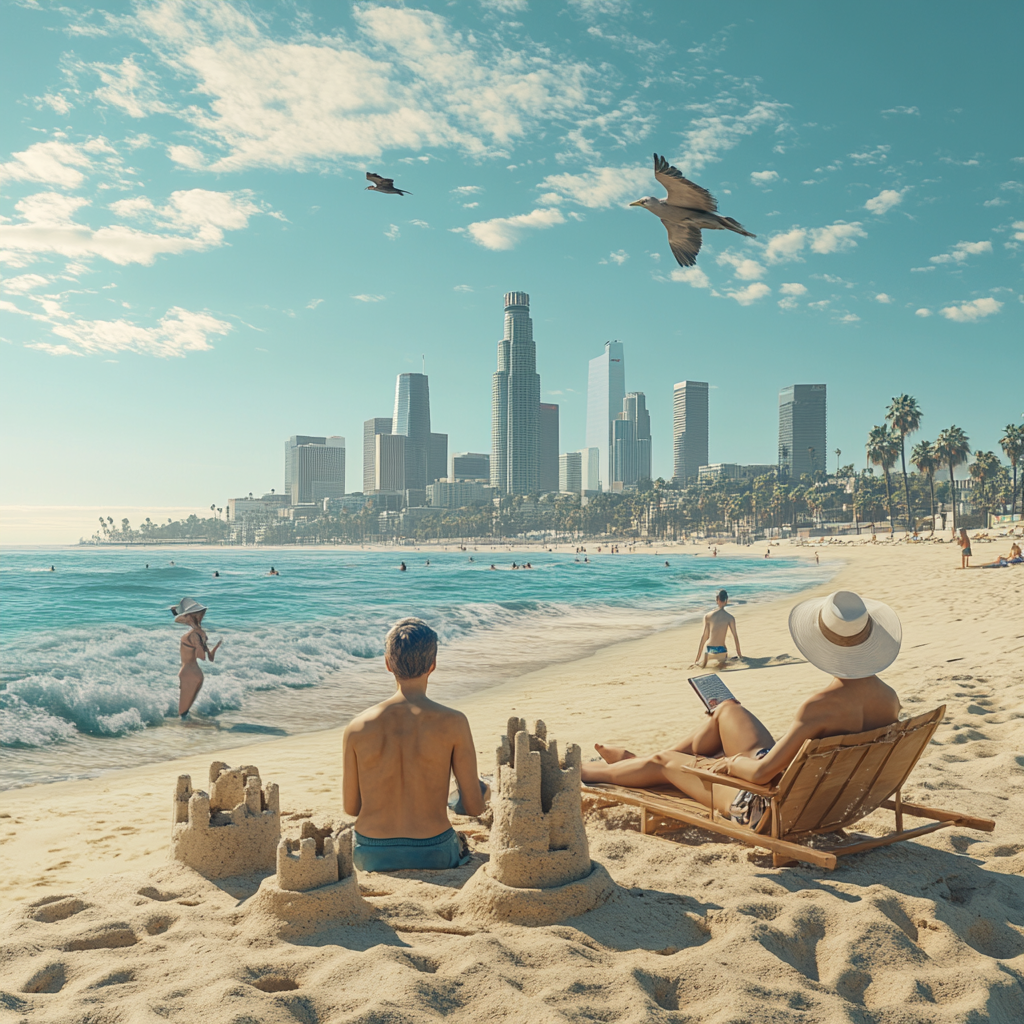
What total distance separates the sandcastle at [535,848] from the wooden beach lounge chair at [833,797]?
0.94 m

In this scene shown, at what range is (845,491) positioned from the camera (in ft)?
542

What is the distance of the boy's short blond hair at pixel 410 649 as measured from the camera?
3463 mm

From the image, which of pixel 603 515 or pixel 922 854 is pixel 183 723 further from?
pixel 603 515

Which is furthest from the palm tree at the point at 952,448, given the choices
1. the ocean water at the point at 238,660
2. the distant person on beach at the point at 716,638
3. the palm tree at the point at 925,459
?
the distant person on beach at the point at 716,638

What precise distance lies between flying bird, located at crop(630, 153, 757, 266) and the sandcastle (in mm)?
4189

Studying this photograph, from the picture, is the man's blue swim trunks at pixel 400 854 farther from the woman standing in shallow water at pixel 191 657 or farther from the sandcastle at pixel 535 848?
the woman standing in shallow water at pixel 191 657

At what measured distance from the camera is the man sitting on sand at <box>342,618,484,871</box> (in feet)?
11.5

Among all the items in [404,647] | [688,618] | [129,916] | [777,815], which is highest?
[404,647]

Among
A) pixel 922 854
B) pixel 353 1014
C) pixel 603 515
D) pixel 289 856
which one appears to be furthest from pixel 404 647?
pixel 603 515

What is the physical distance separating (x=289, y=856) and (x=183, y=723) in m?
7.83

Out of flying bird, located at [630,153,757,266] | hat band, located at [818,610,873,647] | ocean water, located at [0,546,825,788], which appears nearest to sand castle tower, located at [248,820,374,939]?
hat band, located at [818,610,873,647]

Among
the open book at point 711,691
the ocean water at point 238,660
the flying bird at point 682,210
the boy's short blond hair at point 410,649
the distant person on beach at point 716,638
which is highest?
the flying bird at point 682,210

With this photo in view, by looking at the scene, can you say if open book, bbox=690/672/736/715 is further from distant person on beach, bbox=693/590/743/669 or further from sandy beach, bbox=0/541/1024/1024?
distant person on beach, bbox=693/590/743/669

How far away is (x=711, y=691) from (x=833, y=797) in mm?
1193
